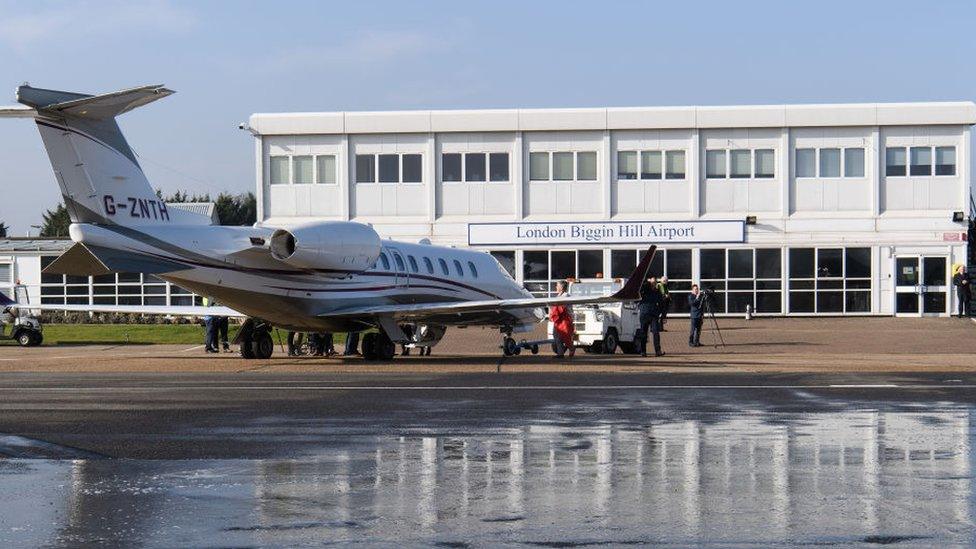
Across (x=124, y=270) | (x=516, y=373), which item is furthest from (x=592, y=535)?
(x=124, y=270)

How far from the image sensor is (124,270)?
24.5 metres

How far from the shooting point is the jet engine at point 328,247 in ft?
89.7

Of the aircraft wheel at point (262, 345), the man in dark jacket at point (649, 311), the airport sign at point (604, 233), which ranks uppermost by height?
the airport sign at point (604, 233)

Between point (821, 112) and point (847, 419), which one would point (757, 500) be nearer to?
point (847, 419)

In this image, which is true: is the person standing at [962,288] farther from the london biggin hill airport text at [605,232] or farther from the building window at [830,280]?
the london biggin hill airport text at [605,232]

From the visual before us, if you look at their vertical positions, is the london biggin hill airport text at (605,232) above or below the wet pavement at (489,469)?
above

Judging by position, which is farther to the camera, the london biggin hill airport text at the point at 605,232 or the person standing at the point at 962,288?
the london biggin hill airport text at the point at 605,232

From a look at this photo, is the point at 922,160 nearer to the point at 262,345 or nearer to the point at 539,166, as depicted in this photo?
the point at 539,166

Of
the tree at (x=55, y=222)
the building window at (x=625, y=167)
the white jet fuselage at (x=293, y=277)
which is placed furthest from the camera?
the tree at (x=55, y=222)

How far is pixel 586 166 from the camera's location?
169 feet

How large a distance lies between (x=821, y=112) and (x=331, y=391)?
3427 cm

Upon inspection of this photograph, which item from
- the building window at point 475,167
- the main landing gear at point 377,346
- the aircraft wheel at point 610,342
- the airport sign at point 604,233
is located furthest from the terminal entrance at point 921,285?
the main landing gear at point 377,346

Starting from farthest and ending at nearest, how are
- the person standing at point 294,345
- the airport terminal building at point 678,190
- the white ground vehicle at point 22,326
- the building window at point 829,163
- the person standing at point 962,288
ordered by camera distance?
the building window at point 829,163 → the airport terminal building at point 678,190 → the person standing at point 962,288 → the white ground vehicle at point 22,326 → the person standing at point 294,345

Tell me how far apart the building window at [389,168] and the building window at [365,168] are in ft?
0.99
